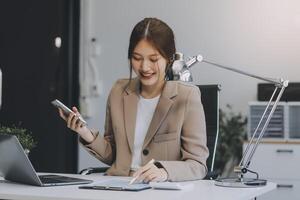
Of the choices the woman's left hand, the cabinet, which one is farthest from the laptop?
the cabinet

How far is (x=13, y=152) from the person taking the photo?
6.99 feet

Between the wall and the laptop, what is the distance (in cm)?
284

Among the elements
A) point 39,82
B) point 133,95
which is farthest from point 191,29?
point 133,95

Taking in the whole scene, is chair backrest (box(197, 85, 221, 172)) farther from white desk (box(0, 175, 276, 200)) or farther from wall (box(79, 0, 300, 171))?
wall (box(79, 0, 300, 171))

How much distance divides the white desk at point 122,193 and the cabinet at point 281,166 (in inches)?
84.0

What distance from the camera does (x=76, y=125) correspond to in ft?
8.04

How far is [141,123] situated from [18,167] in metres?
0.67

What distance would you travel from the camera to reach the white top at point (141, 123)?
262 centimetres

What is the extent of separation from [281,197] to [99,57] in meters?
2.05

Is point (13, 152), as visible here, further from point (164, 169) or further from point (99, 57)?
point (99, 57)

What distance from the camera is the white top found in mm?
2617

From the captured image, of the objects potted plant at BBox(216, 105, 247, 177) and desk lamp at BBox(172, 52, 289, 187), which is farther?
potted plant at BBox(216, 105, 247, 177)

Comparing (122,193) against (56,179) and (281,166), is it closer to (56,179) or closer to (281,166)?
(56,179)

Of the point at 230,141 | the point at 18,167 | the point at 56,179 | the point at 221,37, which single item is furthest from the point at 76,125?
the point at 221,37
